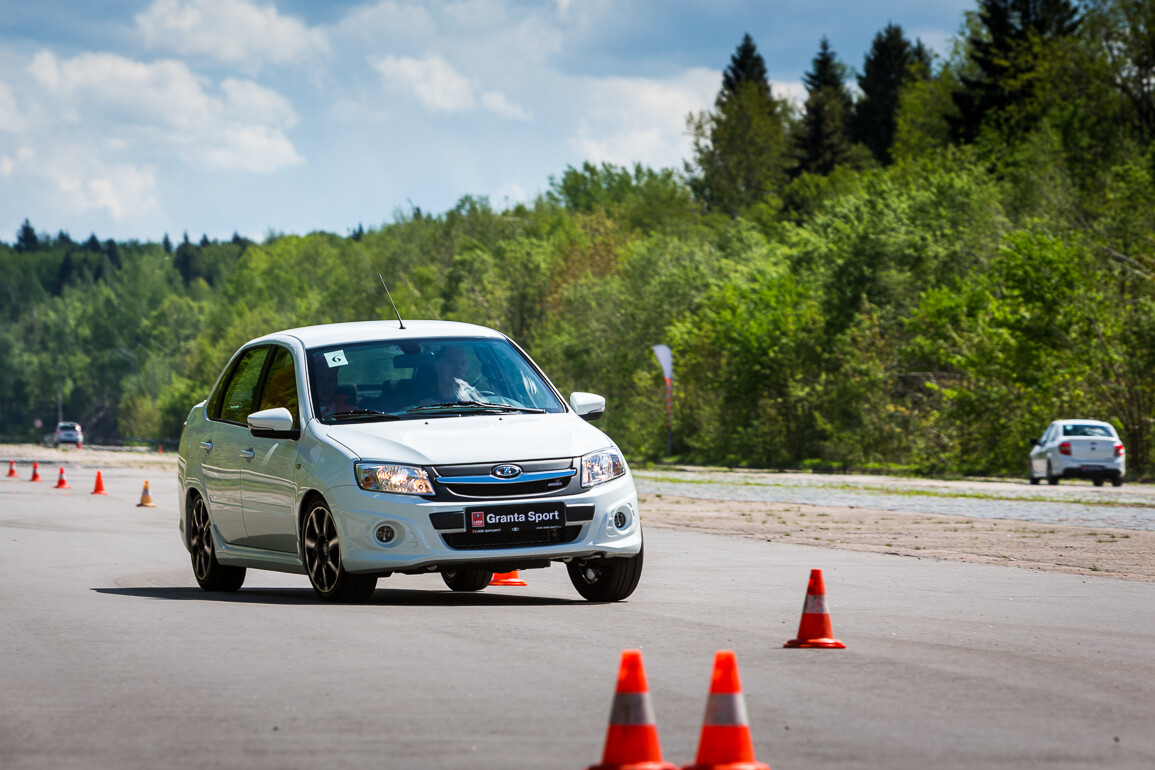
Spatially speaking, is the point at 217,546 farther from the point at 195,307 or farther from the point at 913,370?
the point at 195,307

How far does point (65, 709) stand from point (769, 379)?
53.5 m

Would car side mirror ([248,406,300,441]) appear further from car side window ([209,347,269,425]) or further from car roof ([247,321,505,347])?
car side window ([209,347,269,425])

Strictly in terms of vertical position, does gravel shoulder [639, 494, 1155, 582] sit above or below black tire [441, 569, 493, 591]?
above

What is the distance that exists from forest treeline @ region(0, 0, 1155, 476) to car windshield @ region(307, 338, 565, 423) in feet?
106

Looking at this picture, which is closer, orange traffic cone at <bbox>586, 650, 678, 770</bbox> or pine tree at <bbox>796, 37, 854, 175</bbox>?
orange traffic cone at <bbox>586, 650, 678, 770</bbox>

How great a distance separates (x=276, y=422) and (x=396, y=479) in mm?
1205

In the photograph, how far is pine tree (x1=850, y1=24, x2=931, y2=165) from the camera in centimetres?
9850

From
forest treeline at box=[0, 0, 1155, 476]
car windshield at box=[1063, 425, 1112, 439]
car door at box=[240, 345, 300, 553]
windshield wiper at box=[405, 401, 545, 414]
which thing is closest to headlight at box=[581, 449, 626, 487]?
windshield wiper at box=[405, 401, 545, 414]

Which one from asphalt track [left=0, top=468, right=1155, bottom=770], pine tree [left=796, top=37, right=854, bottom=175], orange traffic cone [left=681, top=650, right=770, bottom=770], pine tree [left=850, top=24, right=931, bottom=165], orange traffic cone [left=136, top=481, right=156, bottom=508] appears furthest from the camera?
pine tree [left=850, top=24, right=931, bottom=165]

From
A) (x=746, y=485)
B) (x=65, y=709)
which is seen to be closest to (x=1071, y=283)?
(x=746, y=485)

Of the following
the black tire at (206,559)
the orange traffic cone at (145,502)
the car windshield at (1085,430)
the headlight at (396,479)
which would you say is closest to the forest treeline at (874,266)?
the car windshield at (1085,430)

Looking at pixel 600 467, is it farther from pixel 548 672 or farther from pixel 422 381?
pixel 548 672

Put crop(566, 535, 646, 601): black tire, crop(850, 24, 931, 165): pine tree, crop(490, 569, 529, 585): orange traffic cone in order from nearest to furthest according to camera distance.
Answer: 1. crop(566, 535, 646, 601): black tire
2. crop(490, 569, 529, 585): orange traffic cone
3. crop(850, 24, 931, 165): pine tree

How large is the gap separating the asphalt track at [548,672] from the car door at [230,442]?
62 cm
